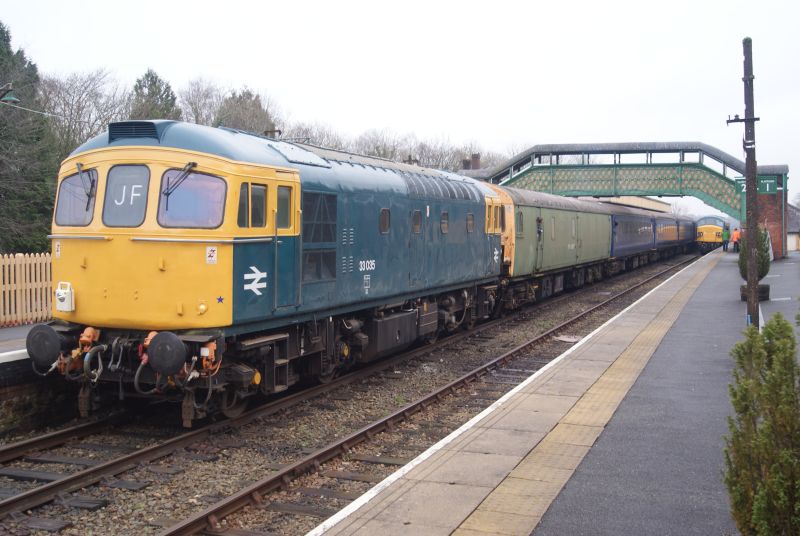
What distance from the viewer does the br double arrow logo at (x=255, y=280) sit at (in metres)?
8.47

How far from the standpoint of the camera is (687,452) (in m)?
7.76

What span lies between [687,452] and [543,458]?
61.8 inches

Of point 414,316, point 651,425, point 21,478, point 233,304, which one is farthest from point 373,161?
point 21,478

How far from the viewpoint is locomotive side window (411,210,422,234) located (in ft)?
44.3

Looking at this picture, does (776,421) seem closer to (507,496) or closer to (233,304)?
(507,496)

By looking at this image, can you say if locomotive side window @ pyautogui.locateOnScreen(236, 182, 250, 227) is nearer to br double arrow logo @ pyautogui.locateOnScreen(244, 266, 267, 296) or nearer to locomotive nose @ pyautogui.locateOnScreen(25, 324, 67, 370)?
br double arrow logo @ pyautogui.locateOnScreen(244, 266, 267, 296)

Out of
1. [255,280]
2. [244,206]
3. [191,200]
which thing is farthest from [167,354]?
[244,206]

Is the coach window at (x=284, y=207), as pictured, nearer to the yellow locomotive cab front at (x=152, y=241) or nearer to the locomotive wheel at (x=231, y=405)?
the yellow locomotive cab front at (x=152, y=241)

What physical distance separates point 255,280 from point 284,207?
1.13m

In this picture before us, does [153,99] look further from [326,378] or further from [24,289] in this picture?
[326,378]

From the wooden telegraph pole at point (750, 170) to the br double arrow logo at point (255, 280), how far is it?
9263mm

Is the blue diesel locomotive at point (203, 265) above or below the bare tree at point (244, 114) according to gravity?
below

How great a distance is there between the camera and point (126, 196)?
8.38 metres

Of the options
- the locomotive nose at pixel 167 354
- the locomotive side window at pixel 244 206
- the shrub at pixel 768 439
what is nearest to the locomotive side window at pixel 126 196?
the locomotive side window at pixel 244 206
